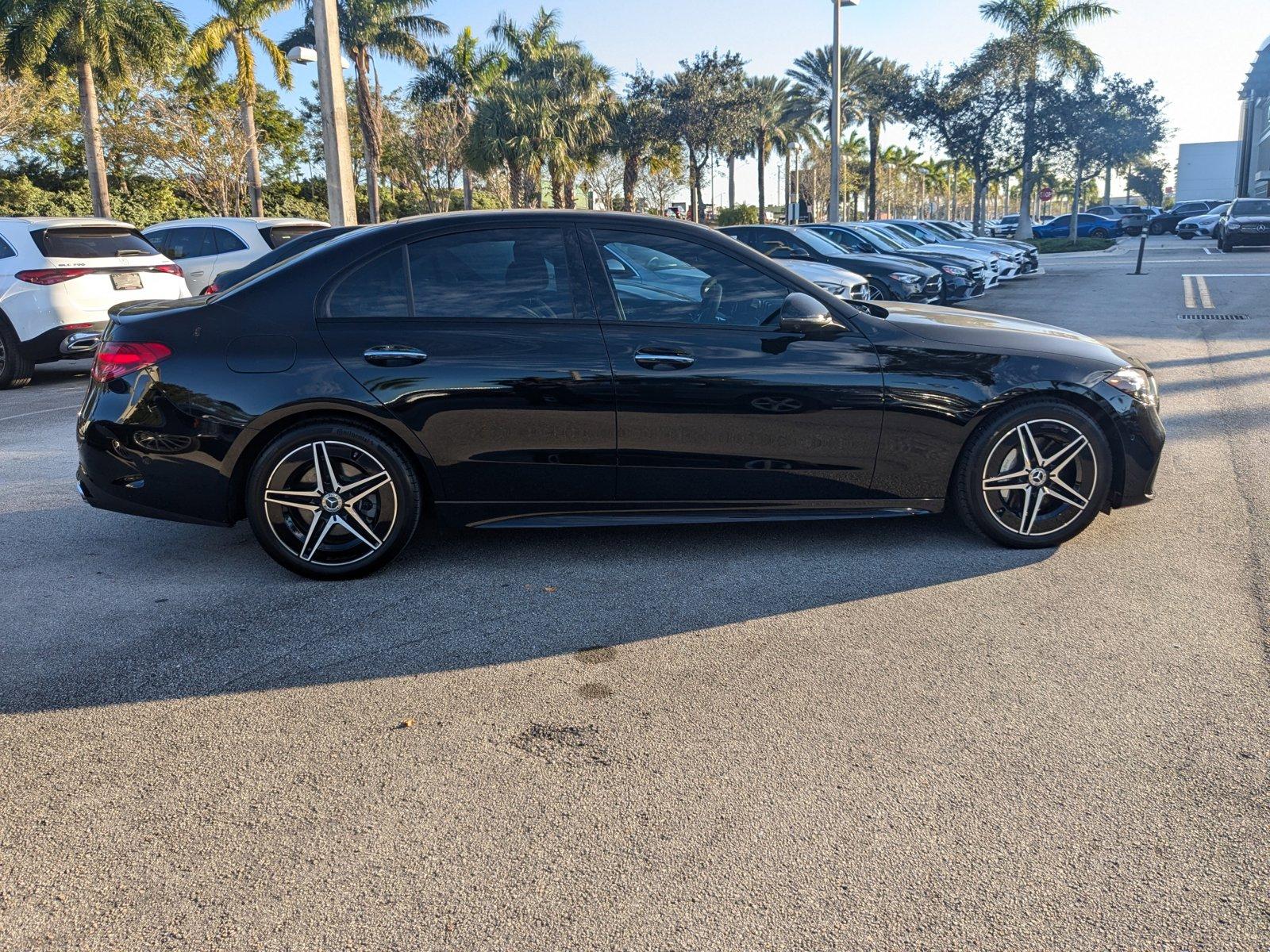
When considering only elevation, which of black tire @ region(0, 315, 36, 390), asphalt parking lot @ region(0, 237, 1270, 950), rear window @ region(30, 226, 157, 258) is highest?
rear window @ region(30, 226, 157, 258)

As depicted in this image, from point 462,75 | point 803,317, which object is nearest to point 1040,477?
point 803,317

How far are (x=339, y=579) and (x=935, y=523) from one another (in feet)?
9.57

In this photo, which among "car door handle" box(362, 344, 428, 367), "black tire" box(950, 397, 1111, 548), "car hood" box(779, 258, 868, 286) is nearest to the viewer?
"car door handle" box(362, 344, 428, 367)

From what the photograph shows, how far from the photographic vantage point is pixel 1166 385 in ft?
30.8

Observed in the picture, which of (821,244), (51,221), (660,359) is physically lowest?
(660,359)

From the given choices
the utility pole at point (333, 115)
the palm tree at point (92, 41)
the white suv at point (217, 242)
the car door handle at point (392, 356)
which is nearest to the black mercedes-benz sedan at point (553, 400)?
the car door handle at point (392, 356)

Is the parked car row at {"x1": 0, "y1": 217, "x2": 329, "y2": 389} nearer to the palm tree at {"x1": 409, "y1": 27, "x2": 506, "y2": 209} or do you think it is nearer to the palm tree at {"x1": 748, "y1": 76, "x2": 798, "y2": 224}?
the palm tree at {"x1": 409, "y1": 27, "x2": 506, "y2": 209}

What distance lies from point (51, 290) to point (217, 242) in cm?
394

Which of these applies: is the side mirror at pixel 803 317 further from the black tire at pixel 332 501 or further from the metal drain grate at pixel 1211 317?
the metal drain grate at pixel 1211 317

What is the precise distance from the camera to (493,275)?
4.66 metres

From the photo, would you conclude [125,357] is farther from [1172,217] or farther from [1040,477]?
[1172,217]

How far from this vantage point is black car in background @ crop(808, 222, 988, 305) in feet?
57.7

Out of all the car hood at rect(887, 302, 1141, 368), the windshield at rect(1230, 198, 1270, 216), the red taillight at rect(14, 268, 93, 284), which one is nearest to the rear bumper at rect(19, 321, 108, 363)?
the red taillight at rect(14, 268, 93, 284)

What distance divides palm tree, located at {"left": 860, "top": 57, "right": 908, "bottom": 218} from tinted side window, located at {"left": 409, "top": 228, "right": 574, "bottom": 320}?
44.8 meters
